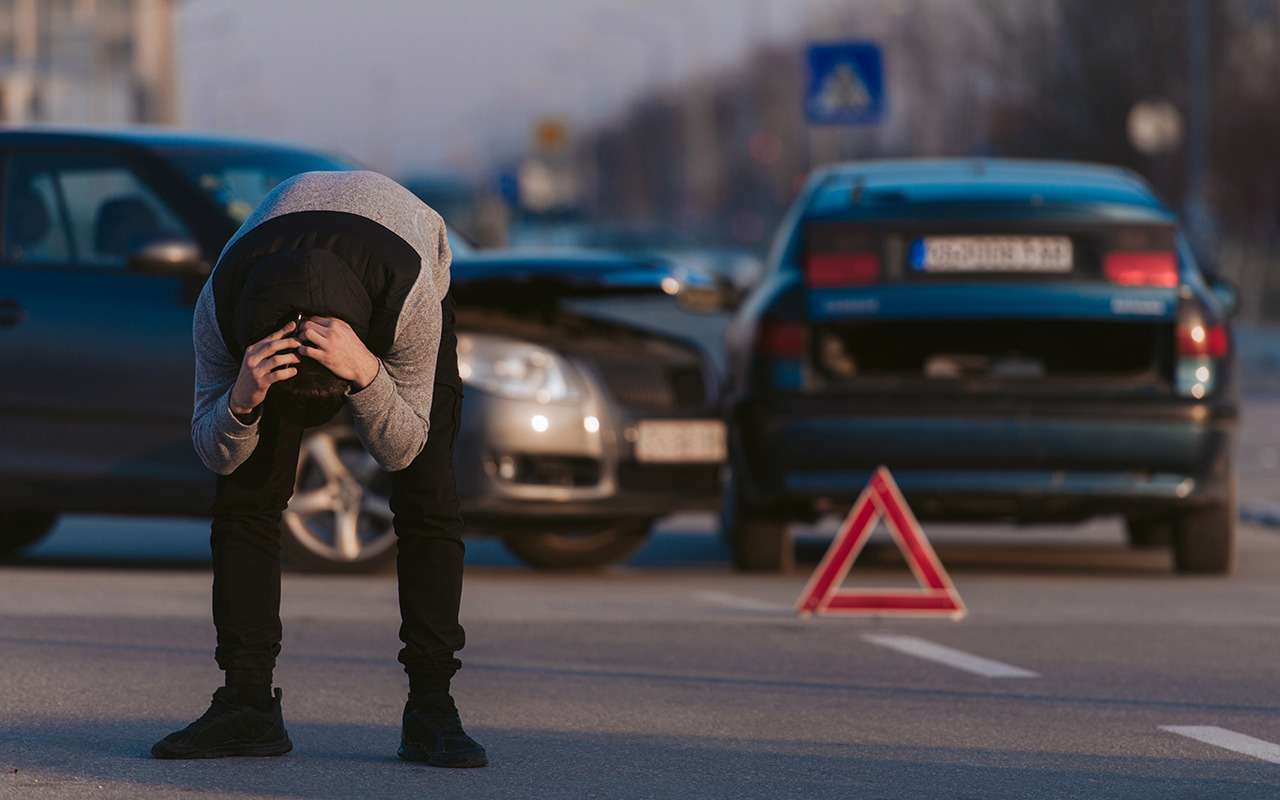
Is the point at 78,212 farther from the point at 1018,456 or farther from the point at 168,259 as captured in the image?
the point at 1018,456

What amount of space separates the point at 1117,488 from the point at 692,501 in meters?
1.64

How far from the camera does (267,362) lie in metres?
6.24

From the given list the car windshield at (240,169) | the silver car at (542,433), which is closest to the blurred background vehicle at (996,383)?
the silver car at (542,433)

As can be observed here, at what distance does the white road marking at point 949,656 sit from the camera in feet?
27.7

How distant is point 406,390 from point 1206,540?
5.95m

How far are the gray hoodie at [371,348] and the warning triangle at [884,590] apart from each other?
3.82 meters

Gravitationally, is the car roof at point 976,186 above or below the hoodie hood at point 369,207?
below

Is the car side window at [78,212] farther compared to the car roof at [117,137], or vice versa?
the car roof at [117,137]

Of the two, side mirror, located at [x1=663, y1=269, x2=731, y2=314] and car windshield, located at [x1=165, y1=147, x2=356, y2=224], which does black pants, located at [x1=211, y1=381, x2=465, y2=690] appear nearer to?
side mirror, located at [x1=663, y1=269, x2=731, y2=314]

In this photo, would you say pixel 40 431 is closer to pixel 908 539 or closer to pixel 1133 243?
pixel 908 539

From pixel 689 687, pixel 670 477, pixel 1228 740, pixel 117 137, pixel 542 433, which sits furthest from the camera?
pixel 117 137

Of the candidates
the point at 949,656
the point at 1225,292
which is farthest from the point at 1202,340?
the point at 949,656

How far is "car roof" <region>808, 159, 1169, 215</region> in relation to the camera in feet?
38.1

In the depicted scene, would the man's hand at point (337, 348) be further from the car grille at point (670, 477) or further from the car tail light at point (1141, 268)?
the car tail light at point (1141, 268)
